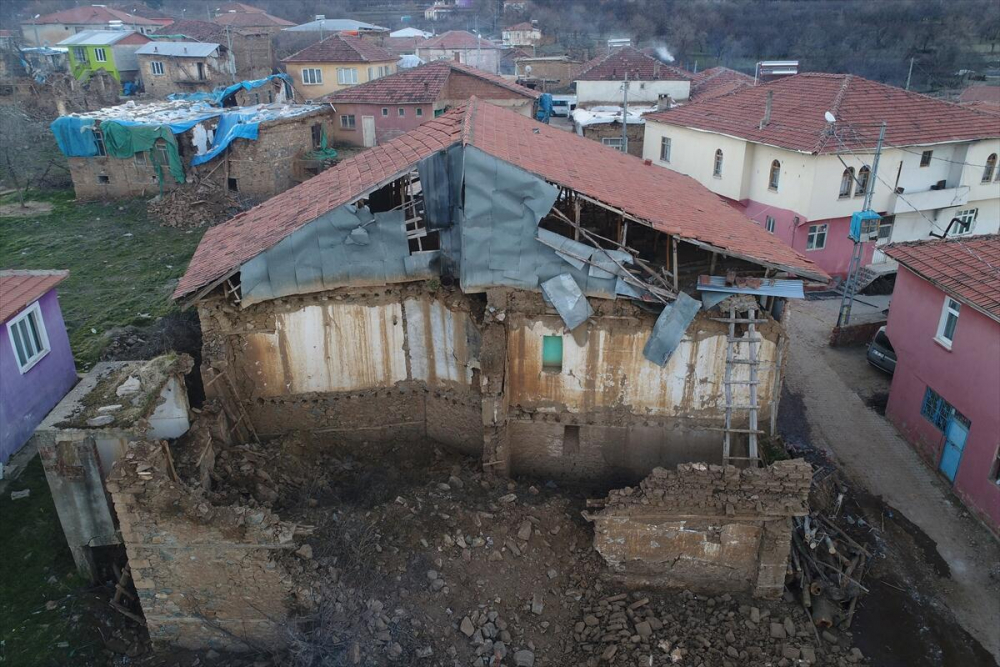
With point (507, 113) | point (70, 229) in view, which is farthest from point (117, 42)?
point (507, 113)

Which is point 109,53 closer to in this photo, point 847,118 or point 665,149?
point 665,149

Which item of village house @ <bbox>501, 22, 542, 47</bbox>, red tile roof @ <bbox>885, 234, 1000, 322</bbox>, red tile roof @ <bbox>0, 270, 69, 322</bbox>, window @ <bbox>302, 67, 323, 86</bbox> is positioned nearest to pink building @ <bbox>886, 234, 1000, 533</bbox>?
red tile roof @ <bbox>885, 234, 1000, 322</bbox>

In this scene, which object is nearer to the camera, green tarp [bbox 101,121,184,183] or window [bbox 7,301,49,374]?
window [bbox 7,301,49,374]

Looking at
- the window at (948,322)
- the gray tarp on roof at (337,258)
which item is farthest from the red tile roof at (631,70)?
the gray tarp on roof at (337,258)

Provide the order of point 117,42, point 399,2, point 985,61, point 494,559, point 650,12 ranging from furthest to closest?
point 399,2, point 650,12, point 985,61, point 117,42, point 494,559

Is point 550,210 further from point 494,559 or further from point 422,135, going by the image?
point 494,559

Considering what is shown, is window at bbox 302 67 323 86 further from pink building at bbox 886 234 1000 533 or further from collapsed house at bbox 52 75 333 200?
pink building at bbox 886 234 1000 533
